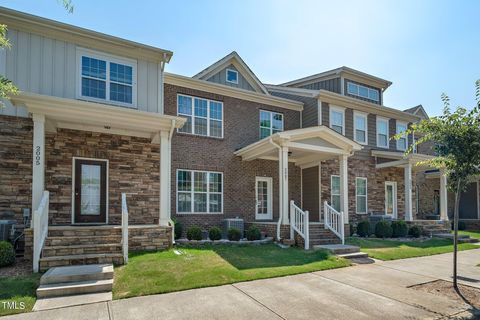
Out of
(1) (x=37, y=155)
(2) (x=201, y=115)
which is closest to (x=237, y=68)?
(2) (x=201, y=115)

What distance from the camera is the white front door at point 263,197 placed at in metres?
13.9

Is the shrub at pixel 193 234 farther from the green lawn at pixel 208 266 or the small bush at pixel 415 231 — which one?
the small bush at pixel 415 231

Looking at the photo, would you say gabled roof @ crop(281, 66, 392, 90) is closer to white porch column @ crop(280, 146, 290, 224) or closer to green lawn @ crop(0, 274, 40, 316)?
white porch column @ crop(280, 146, 290, 224)

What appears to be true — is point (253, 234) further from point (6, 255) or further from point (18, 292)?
point (18, 292)

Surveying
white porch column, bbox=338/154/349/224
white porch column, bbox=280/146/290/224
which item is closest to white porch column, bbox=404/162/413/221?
white porch column, bbox=338/154/349/224

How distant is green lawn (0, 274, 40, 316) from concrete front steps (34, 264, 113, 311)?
0.46ft

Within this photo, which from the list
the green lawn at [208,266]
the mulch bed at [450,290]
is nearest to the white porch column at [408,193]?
the green lawn at [208,266]

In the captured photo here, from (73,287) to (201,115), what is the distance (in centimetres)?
845

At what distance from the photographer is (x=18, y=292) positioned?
223 inches

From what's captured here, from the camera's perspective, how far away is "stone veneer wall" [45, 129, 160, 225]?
31.8ft

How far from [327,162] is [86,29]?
35.2 feet

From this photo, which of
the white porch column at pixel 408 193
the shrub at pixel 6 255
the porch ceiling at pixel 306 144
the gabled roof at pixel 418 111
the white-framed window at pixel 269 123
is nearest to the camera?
the shrub at pixel 6 255

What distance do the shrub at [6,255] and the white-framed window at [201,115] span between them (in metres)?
6.71

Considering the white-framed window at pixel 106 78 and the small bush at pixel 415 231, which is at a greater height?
the white-framed window at pixel 106 78
